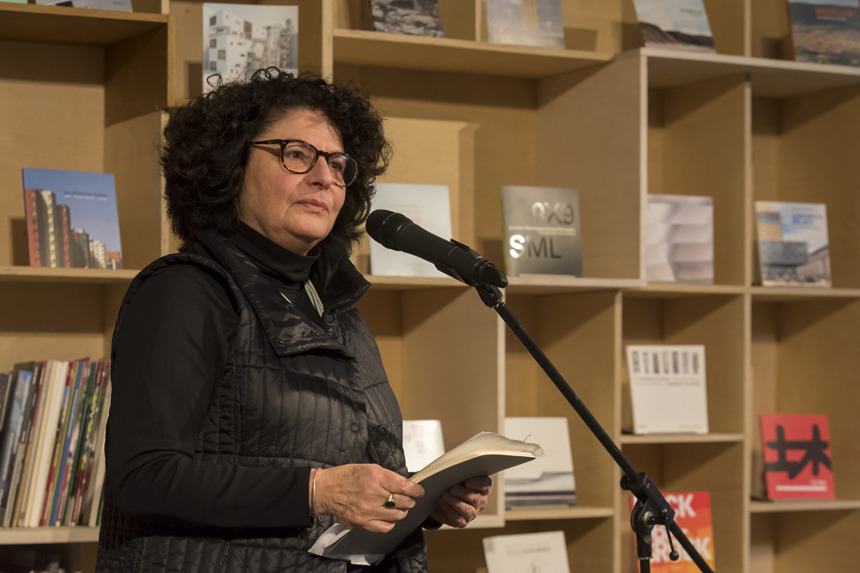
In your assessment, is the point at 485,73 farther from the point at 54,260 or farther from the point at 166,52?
the point at 54,260

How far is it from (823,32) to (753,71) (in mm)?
335

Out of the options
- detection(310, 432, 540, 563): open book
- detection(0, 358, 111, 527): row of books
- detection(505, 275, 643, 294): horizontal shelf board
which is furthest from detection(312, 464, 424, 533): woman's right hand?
detection(505, 275, 643, 294): horizontal shelf board

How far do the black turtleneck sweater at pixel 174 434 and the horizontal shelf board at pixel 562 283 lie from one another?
4.00ft

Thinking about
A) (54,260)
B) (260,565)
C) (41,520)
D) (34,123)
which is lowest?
(41,520)

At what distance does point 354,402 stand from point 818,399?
2078 mm

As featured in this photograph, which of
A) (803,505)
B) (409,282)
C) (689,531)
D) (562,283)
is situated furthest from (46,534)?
(803,505)

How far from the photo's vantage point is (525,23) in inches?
100

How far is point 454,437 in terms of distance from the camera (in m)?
2.43

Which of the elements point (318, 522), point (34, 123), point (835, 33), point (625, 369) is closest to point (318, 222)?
point (318, 522)

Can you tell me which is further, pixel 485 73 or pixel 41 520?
pixel 485 73

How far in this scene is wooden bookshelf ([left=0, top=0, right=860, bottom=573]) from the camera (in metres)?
2.34

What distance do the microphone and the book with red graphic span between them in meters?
1.53

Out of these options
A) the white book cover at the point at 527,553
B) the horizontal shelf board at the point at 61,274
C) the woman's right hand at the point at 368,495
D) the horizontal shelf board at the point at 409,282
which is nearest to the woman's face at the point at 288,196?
the woman's right hand at the point at 368,495

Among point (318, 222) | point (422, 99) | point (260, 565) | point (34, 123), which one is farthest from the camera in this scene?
point (422, 99)
